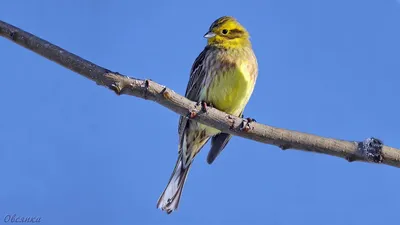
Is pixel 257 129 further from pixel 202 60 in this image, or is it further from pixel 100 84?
pixel 202 60

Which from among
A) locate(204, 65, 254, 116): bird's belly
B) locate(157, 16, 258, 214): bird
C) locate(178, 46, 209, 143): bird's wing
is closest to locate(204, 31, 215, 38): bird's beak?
locate(157, 16, 258, 214): bird

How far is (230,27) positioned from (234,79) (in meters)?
0.96

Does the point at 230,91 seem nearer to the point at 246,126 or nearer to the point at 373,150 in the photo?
the point at 246,126

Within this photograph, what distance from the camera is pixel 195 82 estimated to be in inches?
238

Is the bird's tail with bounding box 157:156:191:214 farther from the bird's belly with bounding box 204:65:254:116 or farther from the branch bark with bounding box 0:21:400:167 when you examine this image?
the branch bark with bounding box 0:21:400:167

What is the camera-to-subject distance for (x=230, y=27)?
6.54 metres

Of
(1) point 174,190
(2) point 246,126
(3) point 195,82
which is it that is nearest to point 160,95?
(2) point 246,126

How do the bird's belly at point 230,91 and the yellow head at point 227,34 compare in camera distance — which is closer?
the bird's belly at point 230,91

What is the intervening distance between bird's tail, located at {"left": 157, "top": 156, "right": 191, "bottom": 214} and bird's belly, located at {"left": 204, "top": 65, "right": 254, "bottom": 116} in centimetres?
88

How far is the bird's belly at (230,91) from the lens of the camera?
5684 mm

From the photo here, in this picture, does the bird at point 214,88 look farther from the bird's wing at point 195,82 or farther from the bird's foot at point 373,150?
the bird's foot at point 373,150

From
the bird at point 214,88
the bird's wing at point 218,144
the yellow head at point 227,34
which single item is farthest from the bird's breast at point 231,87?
the yellow head at point 227,34

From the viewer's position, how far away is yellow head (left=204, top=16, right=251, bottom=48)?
640 cm

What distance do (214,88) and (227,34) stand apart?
3.27 ft
